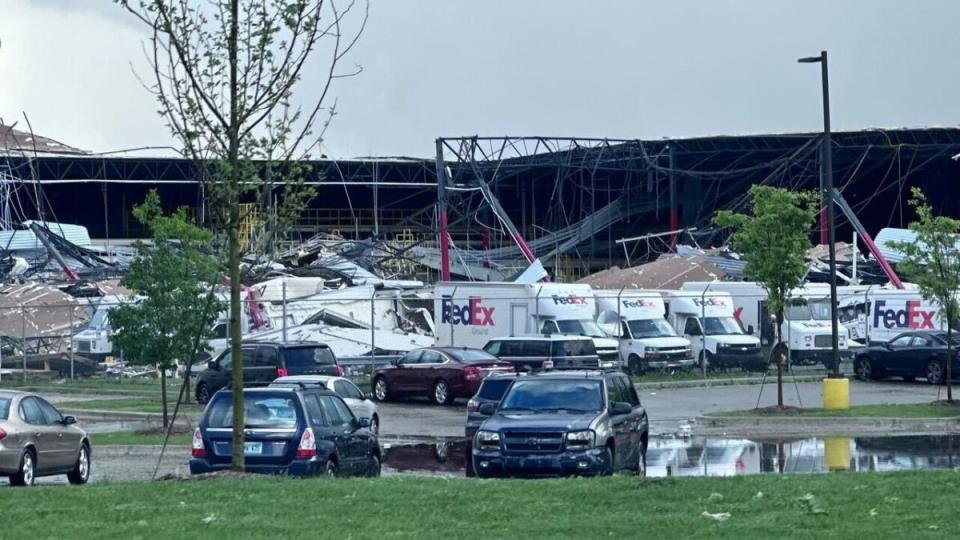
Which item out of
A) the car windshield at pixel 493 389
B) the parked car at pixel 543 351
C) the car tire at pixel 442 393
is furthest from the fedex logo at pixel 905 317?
the car windshield at pixel 493 389

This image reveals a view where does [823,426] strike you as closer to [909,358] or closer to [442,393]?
[442,393]

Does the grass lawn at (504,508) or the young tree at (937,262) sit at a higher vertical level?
the young tree at (937,262)

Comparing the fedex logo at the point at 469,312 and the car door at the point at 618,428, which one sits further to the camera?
the fedex logo at the point at 469,312

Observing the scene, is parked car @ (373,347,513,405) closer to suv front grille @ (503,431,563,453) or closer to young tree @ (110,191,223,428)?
young tree @ (110,191,223,428)

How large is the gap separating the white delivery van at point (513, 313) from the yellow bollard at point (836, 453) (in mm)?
16615

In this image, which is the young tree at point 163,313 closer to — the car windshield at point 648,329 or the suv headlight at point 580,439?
the suv headlight at point 580,439

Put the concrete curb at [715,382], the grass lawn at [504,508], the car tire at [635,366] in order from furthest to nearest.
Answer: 1. the car tire at [635,366]
2. the concrete curb at [715,382]
3. the grass lawn at [504,508]

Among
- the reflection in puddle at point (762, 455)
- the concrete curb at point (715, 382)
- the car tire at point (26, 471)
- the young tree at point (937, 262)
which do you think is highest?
the young tree at point (937, 262)

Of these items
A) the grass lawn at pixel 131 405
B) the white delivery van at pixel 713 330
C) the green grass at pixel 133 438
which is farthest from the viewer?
the white delivery van at pixel 713 330

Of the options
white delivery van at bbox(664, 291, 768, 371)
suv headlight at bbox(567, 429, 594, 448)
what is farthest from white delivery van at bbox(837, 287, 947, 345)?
suv headlight at bbox(567, 429, 594, 448)

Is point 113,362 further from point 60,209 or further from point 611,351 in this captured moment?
point 60,209

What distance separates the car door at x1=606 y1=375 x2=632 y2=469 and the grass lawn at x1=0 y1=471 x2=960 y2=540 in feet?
A: 15.9

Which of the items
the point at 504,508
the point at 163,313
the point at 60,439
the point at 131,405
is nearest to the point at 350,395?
the point at 163,313

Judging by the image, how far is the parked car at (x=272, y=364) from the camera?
35062 millimetres
